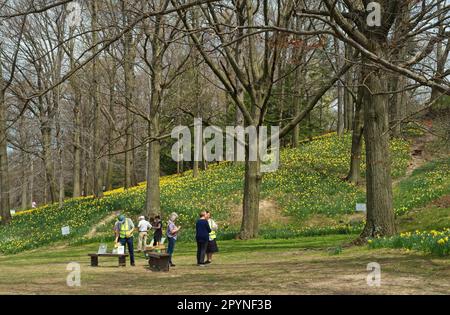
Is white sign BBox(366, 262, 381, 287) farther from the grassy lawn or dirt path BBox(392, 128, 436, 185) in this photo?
dirt path BBox(392, 128, 436, 185)

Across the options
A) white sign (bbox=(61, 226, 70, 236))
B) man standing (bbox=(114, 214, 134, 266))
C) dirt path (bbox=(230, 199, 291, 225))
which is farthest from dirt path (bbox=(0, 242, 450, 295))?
dirt path (bbox=(230, 199, 291, 225))

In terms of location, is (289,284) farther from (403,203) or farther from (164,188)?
(164,188)

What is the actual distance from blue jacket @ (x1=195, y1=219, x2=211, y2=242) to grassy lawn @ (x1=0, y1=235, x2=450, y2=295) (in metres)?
0.74

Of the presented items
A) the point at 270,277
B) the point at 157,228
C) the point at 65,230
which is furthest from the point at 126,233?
the point at 65,230

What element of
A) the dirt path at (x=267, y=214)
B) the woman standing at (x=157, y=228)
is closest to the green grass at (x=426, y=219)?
the dirt path at (x=267, y=214)

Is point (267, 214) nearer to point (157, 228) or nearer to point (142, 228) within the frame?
point (157, 228)

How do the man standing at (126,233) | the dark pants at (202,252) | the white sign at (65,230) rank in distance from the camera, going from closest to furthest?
→ the dark pants at (202,252), the man standing at (126,233), the white sign at (65,230)

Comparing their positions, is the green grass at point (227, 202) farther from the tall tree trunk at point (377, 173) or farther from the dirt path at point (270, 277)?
the dirt path at point (270, 277)

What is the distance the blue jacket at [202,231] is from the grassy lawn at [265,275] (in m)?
0.74

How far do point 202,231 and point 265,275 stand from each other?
4.19m

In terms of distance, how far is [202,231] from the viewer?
48.0 feet

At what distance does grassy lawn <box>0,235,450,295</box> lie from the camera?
8.76m

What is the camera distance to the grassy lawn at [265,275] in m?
8.76
